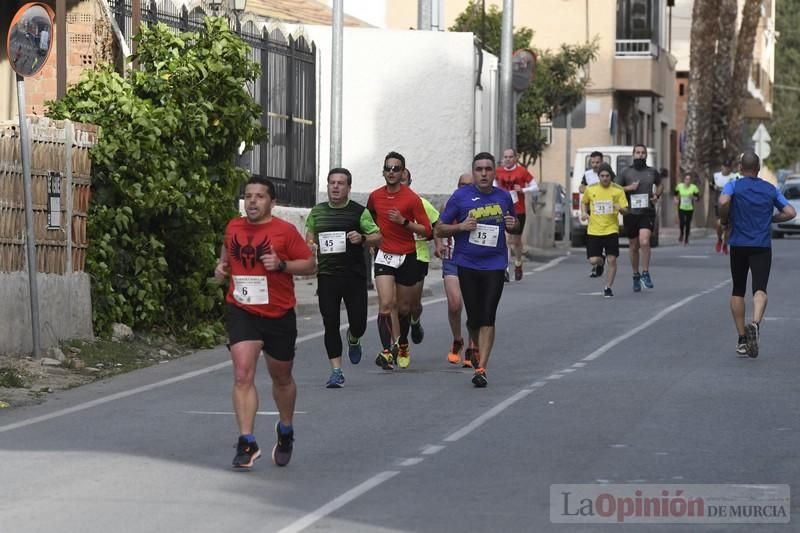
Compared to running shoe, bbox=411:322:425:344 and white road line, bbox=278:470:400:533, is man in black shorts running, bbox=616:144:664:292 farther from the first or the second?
white road line, bbox=278:470:400:533

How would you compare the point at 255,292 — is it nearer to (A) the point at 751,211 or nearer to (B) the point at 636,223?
(A) the point at 751,211

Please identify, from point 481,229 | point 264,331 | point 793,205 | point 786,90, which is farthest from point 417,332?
point 786,90

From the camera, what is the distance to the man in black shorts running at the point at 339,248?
15.1m

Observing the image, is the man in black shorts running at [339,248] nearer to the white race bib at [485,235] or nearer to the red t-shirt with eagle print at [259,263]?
the white race bib at [485,235]

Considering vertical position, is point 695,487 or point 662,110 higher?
point 662,110

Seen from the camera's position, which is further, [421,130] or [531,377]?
[421,130]

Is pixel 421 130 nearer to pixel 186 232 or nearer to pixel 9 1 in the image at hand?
pixel 9 1

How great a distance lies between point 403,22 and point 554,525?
49514 mm

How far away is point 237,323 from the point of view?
10914 millimetres

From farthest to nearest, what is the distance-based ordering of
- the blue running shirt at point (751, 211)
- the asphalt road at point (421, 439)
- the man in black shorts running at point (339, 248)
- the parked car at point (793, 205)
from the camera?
the parked car at point (793, 205) < the blue running shirt at point (751, 211) < the man in black shorts running at point (339, 248) < the asphalt road at point (421, 439)

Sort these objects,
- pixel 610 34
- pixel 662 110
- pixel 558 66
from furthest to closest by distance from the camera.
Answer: pixel 662 110 < pixel 610 34 < pixel 558 66

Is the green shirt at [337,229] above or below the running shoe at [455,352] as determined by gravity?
above

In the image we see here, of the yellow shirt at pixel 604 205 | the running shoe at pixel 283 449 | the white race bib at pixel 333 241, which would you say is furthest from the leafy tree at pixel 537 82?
the running shoe at pixel 283 449

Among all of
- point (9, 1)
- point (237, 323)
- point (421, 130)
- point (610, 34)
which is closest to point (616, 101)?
point (610, 34)
